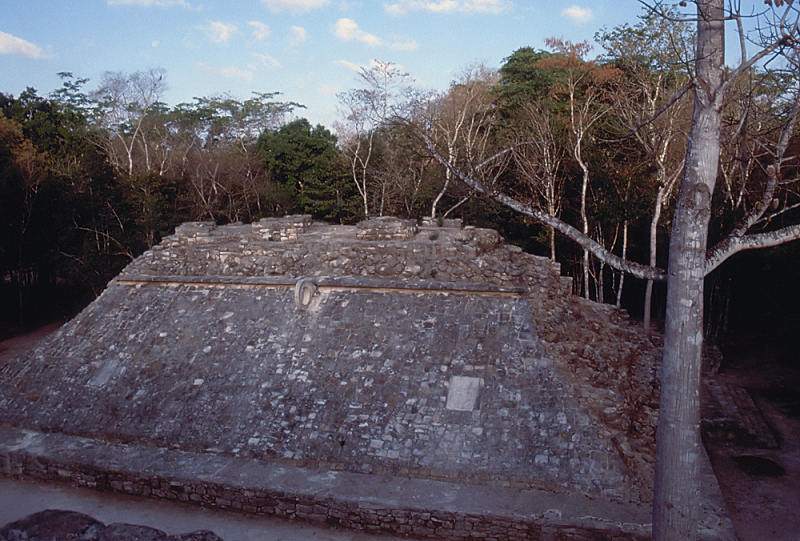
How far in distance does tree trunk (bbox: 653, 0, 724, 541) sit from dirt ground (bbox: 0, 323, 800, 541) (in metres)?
3.27

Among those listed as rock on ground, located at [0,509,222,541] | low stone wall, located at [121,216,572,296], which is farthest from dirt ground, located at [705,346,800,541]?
rock on ground, located at [0,509,222,541]

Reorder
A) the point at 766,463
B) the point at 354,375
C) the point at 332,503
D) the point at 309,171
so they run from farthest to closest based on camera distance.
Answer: the point at 309,171 → the point at 766,463 → the point at 354,375 → the point at 332,503

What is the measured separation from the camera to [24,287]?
1888 cm

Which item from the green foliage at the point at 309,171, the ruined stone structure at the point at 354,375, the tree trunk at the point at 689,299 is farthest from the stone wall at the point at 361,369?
the green foliage at the point at 309,171

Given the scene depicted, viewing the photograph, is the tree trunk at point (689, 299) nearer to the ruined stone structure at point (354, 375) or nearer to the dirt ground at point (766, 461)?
the ruined stone structure at point (354, 375)

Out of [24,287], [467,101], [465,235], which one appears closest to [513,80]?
[467,101]

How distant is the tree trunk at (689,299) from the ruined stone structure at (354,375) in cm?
169

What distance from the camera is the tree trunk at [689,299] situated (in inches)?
156

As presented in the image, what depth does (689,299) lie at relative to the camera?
4.02m

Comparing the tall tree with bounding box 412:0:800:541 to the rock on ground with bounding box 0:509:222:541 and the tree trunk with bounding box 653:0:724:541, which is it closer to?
the tree trunk with bounding box 653:0:724:541

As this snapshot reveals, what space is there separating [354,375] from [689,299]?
4.74 metres

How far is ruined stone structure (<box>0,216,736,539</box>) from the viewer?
6.51 metres

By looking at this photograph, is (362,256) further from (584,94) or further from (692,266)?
(584,94)

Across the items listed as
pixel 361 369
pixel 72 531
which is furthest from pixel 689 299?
pixel 72 531
